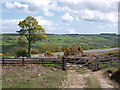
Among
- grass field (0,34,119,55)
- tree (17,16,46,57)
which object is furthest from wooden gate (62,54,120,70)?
tree (17,16,46,57)

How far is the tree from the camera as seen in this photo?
23.8 m

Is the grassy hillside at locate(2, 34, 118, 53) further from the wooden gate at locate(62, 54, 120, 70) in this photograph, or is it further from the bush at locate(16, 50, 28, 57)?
the wooden gate at locate(62, 54, 120, 70)

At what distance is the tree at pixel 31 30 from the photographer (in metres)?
23.8

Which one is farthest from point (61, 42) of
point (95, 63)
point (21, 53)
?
point (95, 63)

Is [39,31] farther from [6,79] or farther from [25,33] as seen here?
[6,79]

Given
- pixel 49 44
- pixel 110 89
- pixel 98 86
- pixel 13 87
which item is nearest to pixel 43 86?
pixel 13 87

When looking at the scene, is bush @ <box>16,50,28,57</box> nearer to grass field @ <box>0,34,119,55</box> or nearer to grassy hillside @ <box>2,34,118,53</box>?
grass field @ <box>0,34,119,55</box>

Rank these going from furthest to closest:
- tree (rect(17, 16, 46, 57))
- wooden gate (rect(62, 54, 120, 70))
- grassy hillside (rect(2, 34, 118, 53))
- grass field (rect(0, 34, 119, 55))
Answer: grassy hillside (rect(2, 34, 118, 53)) < grass field (rect(0, 34, 119, 55)) < tree (rect(17, 16, 46, 57)) < wooden gate (rect(62, 54, 120, 70))

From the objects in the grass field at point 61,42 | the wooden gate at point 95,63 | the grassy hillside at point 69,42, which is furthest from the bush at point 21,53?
the wooden gate at point 95,63

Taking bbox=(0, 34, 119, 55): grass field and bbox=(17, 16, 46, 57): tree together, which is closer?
bbox=(17, 16, 46, 57): tree

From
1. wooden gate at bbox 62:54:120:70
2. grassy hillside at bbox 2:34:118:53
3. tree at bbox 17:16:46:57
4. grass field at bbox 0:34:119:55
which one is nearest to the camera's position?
wooden gate at bbox 62:54:120:70

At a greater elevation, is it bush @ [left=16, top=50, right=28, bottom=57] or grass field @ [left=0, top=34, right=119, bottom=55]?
grass field @ [left=0, top=34, right=119, bottom=55]

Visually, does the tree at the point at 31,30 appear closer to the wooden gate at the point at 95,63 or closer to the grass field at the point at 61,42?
the grass field at the point at 61,42

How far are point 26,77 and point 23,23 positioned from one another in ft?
51.9
